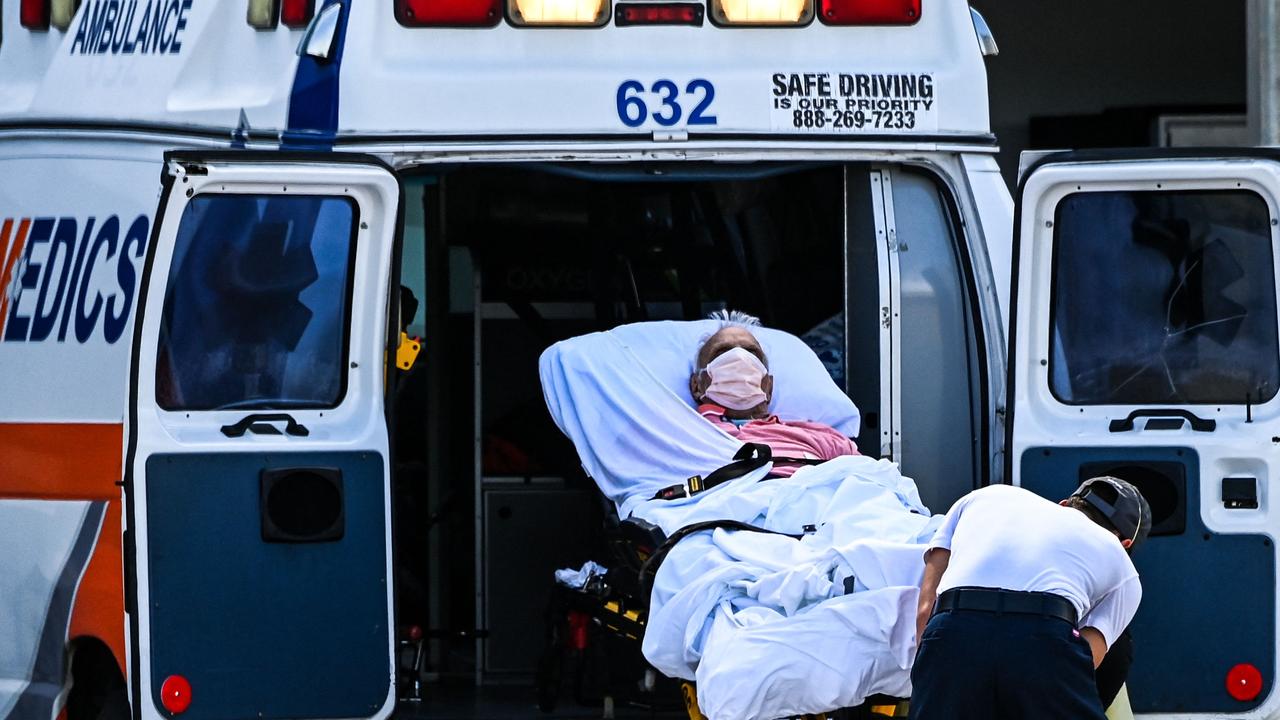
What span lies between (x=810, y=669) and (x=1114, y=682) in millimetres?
704

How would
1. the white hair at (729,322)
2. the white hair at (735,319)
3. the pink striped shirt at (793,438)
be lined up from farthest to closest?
the white hair at (735,319) < the white hair at (729,322) < the pink striped shirt at (793,438)

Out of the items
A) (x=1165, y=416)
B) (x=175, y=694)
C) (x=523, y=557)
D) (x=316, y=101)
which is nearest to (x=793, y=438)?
(x=1165, y=416)

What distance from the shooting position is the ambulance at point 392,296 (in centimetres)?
471

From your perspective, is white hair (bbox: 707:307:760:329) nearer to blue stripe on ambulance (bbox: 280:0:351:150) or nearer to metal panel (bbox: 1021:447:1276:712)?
blue stripe on ambulance (bbox: 280:0:351:150)

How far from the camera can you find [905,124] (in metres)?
5.12

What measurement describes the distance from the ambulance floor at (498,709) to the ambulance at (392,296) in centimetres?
7

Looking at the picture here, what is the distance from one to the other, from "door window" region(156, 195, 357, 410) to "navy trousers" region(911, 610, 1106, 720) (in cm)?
187

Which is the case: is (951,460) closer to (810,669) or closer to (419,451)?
(810,669)

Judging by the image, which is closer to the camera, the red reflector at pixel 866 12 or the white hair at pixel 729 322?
the red reflector at pixel 866 12

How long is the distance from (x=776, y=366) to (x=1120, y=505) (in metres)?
1.93

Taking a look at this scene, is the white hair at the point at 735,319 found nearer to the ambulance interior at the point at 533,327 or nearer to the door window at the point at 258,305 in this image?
the ambulance interior at the point at 533,327

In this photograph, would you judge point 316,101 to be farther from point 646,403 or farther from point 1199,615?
point 1199,615

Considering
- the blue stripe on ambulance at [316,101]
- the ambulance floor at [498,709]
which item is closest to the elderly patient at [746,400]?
the ambulance floor at [498,709]

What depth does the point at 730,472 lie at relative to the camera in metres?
5.19
